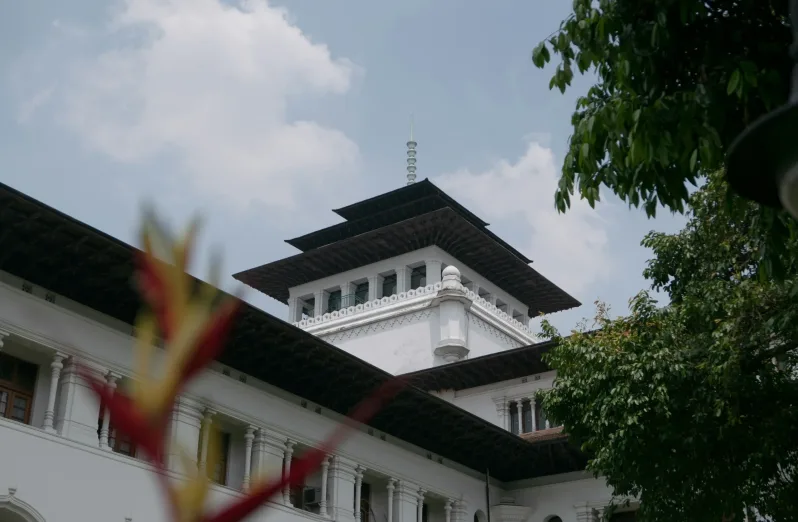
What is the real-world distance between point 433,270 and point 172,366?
116ft

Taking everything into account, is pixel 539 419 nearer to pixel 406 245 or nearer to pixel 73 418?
pixel 406 245

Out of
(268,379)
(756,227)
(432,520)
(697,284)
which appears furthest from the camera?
(432,520)

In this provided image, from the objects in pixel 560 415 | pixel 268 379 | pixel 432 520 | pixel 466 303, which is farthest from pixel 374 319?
pixel 560 415

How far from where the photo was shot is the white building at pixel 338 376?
16.0 meters

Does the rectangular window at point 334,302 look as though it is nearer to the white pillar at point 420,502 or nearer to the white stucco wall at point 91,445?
the white pillar at point 420,502

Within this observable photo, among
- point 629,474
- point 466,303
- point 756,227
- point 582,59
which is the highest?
point 466,303

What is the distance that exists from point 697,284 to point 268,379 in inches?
333

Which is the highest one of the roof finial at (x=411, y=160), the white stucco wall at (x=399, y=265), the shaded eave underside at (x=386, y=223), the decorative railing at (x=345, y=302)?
the roof finial at (x=411, y=160)

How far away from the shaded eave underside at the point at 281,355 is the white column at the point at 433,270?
10278 millimetres

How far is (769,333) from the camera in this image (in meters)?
15.2

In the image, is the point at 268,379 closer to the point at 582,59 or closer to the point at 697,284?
the point at 697,284

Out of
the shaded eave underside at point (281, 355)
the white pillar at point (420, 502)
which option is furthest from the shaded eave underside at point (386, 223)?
the white pillar at point (420, 502)

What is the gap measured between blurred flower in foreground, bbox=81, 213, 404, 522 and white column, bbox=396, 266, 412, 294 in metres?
35.1

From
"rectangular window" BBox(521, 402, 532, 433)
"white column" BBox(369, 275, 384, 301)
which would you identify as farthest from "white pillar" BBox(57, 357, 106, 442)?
"white column" BBox(369, 275, 384, 301)
